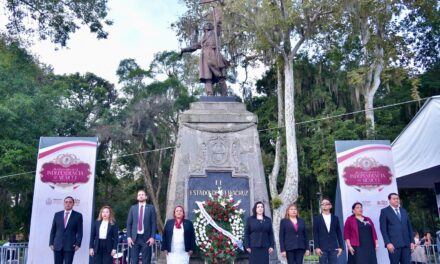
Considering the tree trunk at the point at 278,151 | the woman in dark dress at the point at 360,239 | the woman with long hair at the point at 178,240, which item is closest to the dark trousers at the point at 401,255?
the woman in dark dress at the point at 360,239

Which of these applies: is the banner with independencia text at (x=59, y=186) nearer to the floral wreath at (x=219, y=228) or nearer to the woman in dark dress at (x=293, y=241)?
the floral wreath at (x=219, y=228)

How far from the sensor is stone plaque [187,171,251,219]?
8.29 meters

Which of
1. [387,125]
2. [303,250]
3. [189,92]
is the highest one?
[189,92]

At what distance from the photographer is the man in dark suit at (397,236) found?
21.5 feet

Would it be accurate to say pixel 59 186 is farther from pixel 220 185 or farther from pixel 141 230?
pixel 220 185

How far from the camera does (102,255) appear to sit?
684 cm

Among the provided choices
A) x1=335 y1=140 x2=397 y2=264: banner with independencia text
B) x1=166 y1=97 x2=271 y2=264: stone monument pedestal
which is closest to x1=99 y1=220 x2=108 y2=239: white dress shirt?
x1=166 y1=97 x2=271 y2=264: stone monument pedestal

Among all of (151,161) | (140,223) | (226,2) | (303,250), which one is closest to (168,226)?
(140,223)

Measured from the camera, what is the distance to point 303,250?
6.36 m

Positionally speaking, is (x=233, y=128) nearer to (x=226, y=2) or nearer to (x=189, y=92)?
(x=226, y=2)

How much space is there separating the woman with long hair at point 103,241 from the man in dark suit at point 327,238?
3202 mm

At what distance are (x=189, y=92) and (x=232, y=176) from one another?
18970 mm

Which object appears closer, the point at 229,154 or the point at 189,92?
the point at 229,154

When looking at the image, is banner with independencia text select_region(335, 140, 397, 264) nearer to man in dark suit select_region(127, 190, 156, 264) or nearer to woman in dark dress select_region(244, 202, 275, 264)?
woman in dark dress select_region(244, 202, 275, 264)
